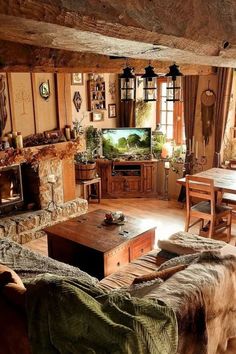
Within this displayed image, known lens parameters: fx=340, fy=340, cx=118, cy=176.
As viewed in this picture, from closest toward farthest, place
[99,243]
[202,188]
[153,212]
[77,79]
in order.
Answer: [99,243]
[202,188]
[153,212]
[77,79]

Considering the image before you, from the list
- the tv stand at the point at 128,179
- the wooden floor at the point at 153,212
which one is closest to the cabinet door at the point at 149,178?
the tv stand at the point at 128,179

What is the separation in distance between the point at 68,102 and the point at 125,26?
204 inches

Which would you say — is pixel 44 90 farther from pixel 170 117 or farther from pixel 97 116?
pixel 170 117

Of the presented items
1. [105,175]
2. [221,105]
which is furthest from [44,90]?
[221,105]

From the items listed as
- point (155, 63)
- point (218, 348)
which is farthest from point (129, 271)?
point (155, 63)

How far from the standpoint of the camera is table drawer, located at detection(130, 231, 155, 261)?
3840 mm

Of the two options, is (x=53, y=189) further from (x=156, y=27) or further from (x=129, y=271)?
(x=156, y=27)

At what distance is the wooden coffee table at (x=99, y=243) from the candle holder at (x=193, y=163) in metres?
2.56

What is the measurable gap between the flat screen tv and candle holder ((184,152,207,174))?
0.80 m

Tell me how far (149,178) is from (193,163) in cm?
93

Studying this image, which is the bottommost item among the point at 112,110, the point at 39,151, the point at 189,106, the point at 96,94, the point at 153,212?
the point at 153,212

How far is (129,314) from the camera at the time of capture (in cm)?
165

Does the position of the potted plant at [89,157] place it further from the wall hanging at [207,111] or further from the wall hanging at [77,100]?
the wall hanging at [207,111]

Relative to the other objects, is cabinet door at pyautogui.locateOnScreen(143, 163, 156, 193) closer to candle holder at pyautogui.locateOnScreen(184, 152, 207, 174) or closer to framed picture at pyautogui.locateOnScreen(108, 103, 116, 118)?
candle holder at pyautogui.locateOnScreen(184, 152, 207, 174)
